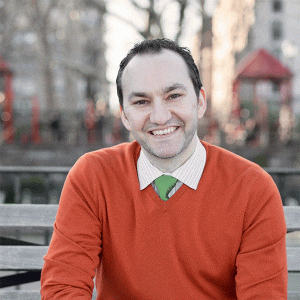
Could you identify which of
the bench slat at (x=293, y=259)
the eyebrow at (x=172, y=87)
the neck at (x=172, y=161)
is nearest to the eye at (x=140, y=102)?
the eyebrow at (x=172, y=87)

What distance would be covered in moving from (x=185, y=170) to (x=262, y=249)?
1.60 ft

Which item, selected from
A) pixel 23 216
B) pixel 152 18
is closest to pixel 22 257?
pixel 23 216

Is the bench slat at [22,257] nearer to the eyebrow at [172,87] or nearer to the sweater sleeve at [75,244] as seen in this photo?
the sweater sleeve at [75,244]

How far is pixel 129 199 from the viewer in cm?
201

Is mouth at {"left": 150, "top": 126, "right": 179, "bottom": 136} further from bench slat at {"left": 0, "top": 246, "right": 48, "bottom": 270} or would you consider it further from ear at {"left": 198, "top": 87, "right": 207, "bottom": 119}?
bench slat at {"left": 0, "top": 246, "right": 48, "bottom": 270}

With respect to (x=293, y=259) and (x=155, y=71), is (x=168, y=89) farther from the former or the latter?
(x=293, y=259)

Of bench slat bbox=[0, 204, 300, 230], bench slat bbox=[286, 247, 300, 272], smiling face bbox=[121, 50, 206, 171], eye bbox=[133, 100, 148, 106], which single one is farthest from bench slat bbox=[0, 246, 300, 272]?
bench slat bbox=[286, 247, 300, 272]

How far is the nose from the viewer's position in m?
2.03

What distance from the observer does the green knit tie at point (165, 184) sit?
2.01 meters

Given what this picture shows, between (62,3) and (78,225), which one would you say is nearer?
(78,225)

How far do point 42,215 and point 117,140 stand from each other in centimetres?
1200

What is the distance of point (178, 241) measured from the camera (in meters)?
1.92

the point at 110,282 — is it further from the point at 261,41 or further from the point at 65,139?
the point at 261,41

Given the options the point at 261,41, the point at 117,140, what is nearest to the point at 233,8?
the point at 261,41
